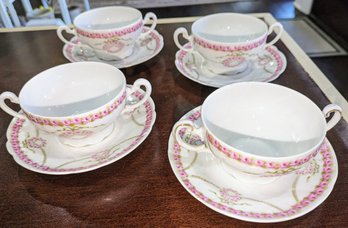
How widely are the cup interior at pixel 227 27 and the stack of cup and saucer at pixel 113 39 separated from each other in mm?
113

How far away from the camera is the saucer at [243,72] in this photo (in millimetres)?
640

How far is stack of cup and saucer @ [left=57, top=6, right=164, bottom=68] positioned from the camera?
0.66m

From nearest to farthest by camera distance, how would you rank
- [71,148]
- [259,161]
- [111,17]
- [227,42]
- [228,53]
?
[259,161] < [71,148] < [228,53] < [227,42] < [111,17]

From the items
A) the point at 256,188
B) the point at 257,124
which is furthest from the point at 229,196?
the point at 257,124

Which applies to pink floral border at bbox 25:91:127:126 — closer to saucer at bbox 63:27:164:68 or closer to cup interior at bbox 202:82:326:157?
cup interior at bbox 202:82:326:157

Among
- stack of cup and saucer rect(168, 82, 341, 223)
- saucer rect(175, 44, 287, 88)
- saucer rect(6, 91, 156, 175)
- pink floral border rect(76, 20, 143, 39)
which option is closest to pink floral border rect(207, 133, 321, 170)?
stack of cup and saucer rect(168, 82, 341, 223)

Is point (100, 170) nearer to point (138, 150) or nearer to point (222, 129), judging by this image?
point (138, 150)

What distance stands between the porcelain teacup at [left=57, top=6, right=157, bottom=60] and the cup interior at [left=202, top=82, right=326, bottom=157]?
29 centimetres

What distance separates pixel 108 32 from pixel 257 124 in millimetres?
352

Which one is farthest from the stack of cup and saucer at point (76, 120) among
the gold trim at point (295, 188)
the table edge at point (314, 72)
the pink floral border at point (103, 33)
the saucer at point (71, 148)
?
the table edge at point (314, 72)

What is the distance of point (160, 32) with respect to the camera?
843 mm

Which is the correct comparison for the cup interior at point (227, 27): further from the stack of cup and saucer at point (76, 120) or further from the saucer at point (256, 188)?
the saucer at point (256, 188)

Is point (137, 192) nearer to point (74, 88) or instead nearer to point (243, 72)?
point (74, 88)

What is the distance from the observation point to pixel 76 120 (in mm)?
432
